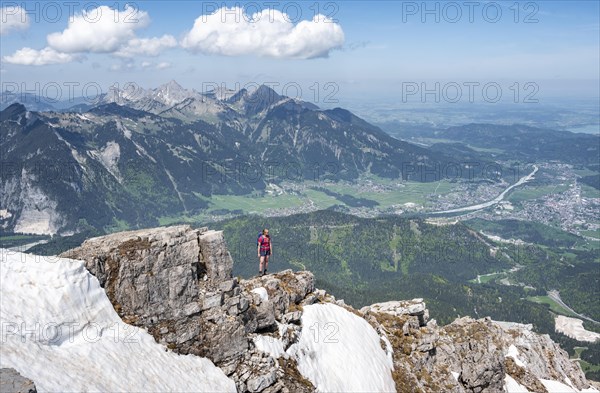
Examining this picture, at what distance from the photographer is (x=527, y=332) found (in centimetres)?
7000

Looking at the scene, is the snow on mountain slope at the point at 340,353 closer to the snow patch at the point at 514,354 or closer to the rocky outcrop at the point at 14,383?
the rocky outcrop at the point at 14,383

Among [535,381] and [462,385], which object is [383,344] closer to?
[462,385]

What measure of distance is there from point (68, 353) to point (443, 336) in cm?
4396

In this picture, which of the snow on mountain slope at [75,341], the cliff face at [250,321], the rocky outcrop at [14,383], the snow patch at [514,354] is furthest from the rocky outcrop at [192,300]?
the snow patch at [514,354]

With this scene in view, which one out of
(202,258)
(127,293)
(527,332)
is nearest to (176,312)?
(127,293)

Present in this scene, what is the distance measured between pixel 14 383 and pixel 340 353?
28181 millimetres

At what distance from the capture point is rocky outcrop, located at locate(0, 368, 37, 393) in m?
19.9

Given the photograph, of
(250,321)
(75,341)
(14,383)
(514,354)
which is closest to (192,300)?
(250,321)

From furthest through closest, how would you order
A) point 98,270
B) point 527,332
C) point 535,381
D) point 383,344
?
point 527,332 < point 535,381 < point 383,344 < point 98,270

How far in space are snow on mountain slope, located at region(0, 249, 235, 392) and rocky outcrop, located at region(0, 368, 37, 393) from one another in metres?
1.06

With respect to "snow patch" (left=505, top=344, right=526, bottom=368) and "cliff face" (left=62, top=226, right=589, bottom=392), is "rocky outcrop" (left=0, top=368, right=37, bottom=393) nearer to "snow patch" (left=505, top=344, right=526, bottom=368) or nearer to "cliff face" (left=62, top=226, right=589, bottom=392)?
"cliff face" (left=62, top=226, right=589, bottom=392)

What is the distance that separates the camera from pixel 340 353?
4200 cm

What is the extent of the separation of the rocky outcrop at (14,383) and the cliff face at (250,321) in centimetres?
1029

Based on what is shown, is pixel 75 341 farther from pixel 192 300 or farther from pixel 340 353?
pixel 340 353
